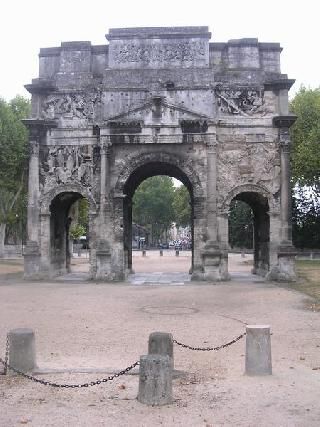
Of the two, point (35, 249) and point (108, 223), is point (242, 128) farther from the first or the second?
point (35, 249)

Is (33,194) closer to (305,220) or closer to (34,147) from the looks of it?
(34,147)

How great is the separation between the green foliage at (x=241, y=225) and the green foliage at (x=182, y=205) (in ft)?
59.1

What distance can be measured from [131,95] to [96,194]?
182 inches

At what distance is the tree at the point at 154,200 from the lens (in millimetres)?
83500

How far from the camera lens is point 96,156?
23453 millimetres

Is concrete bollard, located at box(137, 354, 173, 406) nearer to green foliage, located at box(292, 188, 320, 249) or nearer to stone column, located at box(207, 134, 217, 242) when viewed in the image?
stone column, located at box(207, 134, 217, 242)

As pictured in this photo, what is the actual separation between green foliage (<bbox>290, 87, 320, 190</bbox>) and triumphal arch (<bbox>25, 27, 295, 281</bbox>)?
12.0m

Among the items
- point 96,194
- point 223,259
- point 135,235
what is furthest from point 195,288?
point 135,235

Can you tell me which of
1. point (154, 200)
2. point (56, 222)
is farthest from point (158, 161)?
point (154, 200)

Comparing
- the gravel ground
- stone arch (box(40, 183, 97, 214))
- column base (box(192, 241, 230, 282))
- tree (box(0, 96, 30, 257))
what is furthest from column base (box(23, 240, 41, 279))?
tree (box(0, 96, 30, 257))

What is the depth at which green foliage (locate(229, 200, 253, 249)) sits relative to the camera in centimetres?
5403

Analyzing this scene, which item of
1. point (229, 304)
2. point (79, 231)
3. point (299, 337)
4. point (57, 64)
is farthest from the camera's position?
point (79, 231)

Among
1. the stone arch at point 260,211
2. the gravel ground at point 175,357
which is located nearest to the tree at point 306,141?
the stone arch at point 260,211

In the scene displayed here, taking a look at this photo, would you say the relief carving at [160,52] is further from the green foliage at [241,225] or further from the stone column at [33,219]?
the green foliage at [241,225]
